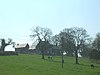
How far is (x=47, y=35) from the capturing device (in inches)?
4284

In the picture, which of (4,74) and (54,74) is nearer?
(4,74)

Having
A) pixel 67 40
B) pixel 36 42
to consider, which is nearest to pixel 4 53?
pixel 36 42

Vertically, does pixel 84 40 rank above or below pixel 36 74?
above

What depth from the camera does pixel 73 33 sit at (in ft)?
327

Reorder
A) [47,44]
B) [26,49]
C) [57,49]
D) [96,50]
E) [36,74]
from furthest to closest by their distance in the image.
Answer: [26,49] → [57,49] → [47,44] → [96,50] → [36,74]

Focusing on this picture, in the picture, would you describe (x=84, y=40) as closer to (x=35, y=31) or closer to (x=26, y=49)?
(x=35, y=31)

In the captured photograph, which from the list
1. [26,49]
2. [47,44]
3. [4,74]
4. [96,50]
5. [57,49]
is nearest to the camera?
[4,74]

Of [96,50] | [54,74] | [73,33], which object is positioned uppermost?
[73,33]

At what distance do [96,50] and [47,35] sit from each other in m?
23.2

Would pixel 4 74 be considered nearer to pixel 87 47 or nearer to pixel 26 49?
pixel 87 47

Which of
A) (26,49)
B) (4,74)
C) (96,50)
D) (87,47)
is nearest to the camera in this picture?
(4,74)

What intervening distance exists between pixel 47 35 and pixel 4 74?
221 feet

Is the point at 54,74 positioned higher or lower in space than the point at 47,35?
lower

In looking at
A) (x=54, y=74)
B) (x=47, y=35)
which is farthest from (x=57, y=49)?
(x=54, y=74)
